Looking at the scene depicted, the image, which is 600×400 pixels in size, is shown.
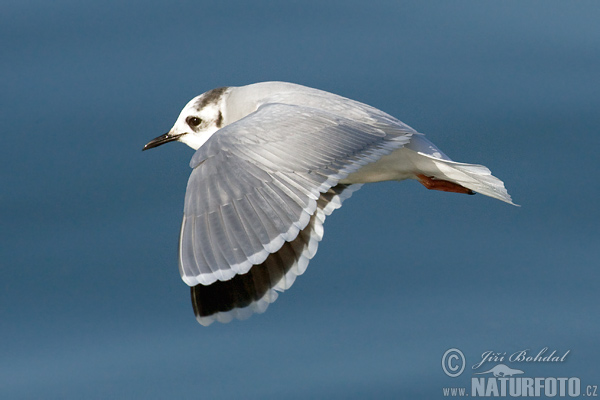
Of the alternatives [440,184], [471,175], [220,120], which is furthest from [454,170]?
[220,120]

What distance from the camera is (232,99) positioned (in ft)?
17.5

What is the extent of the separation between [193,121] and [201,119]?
2.5 inches

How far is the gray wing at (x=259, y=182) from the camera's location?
4066 millimetres

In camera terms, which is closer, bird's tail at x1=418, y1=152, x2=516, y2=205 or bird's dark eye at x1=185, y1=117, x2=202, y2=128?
bird's tail at x1=418, y1=152, x2=516, y2=205

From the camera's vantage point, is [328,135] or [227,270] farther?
[328,135]

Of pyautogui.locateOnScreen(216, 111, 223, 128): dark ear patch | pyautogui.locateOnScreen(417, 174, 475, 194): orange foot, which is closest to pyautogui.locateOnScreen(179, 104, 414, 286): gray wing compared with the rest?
pyautogui.locateOnScreen(417, 174, 475, 194): orange foot

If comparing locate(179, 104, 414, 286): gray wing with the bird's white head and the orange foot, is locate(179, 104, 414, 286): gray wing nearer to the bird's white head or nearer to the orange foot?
the orange foot

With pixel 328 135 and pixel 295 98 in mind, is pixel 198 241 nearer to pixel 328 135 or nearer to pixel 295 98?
pixel 328 135

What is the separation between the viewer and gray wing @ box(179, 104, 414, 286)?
4066mm

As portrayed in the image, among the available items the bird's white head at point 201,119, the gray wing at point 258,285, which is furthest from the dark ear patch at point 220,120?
the gray wing at point 258,285

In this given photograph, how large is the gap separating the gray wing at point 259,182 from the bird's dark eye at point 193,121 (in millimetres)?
927

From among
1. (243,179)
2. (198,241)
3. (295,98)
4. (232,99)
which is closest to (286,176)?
(243,179)

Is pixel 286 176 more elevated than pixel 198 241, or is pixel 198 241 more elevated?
pixel 286 176

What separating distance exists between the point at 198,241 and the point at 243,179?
328 millimetres
